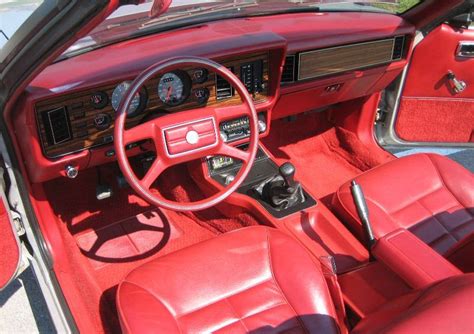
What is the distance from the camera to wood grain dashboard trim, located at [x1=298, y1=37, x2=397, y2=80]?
2529 millimetres

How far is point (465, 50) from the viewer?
2896mm

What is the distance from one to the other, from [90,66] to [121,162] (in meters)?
0.43

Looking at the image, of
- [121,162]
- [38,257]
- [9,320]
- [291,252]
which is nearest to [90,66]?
[121,162]

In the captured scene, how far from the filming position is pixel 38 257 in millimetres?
2234

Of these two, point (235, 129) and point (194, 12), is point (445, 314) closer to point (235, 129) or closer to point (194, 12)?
point (235, 129)

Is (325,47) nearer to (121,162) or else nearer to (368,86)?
(368,86)

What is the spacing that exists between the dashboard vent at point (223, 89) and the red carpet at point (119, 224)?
2.14ft

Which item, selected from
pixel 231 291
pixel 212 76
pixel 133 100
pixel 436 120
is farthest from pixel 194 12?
pixel 436 120

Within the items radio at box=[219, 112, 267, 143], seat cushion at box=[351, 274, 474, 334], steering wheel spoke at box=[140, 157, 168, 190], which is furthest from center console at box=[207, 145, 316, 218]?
seat cushion at box=[351, 274, 474, 334]

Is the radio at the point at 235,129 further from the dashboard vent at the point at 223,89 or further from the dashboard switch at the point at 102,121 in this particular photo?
the dashboard switch at the point at 102,121

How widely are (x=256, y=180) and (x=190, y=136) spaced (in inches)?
30.9

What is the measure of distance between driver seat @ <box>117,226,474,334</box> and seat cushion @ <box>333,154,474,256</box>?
556 millimetres

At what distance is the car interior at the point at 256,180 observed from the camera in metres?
1.78

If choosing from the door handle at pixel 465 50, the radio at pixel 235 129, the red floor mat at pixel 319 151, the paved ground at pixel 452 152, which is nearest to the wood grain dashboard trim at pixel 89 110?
the radio at pixel 235 129
